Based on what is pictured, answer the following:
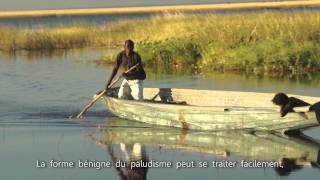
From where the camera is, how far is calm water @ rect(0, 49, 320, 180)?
→ 1273 centimetres

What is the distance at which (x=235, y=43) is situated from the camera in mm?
29062

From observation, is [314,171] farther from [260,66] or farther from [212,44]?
[212,44]

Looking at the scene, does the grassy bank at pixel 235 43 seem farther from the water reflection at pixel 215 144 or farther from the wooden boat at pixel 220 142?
the water reflection at pixel 215 144

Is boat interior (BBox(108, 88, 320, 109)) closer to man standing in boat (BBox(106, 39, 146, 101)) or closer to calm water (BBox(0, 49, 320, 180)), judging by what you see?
man standing in boat (BBox(106, 39, 146, 101))

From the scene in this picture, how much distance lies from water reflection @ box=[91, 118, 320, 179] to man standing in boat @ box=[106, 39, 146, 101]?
1.04 m

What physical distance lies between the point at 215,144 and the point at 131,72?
348 cm

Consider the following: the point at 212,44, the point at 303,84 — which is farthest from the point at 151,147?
the point at 212,44

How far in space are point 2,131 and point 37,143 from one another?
1695 mm

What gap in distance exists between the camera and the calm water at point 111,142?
1273 centimetres

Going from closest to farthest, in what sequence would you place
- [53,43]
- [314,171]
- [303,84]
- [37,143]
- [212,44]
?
1. [314,171]
2. [37,143]
3. [303,84]
4. [212,44]
5. [53,43]


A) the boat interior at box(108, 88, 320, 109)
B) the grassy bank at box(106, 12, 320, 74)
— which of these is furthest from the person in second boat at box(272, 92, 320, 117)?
the grassy bank at box(106, 12, 320, 74)

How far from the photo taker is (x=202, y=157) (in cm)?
1383

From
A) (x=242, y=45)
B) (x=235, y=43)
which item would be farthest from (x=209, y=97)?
(x=235, y=43)

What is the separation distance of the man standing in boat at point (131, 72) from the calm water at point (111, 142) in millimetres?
646
